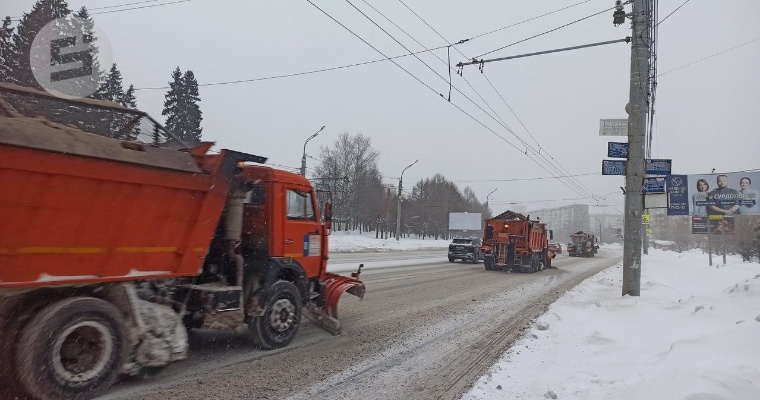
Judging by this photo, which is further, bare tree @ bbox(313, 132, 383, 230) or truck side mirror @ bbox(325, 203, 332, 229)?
bare tree @ bbox(313, 132, 383, 230)

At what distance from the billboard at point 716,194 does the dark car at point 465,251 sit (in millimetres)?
12718

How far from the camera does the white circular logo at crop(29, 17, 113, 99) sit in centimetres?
1852

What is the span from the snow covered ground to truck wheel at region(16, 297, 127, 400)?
3531 mm

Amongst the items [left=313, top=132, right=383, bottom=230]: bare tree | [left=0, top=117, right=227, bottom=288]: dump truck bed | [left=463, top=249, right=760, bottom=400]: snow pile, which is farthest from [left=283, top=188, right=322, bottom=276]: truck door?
[left=313, top=132, right=383, bottom=230]: bare tree

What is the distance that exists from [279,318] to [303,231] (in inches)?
52.7

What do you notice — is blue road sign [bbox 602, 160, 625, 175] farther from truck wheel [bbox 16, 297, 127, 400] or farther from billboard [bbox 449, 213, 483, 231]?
billboard [bbox 449, 213, 483, 231]

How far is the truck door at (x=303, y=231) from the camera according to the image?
6.91 meters

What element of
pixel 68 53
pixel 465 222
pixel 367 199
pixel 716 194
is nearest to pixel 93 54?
pixel 68 53

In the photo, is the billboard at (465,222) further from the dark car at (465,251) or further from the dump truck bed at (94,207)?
the dump truck bed at (94,207)

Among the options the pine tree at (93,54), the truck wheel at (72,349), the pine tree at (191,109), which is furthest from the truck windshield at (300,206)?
the pine tree at (191,109)

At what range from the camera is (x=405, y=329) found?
820cm

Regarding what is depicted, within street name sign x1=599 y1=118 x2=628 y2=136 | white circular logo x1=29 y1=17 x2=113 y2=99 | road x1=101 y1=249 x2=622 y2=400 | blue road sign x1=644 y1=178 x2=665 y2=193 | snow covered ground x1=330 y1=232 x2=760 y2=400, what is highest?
white circular logo x1=29 y1=17 x2=113 y2=99

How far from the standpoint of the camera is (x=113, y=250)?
457cm

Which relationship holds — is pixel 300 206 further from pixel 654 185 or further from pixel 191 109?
pixel 191 109
